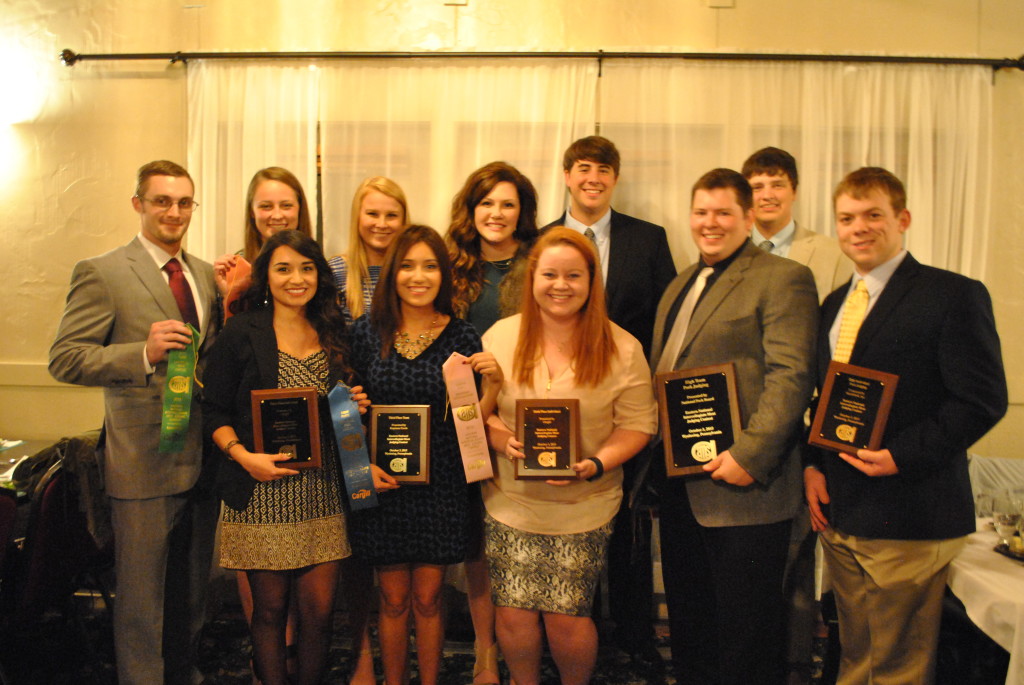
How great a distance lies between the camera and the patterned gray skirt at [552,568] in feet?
7.77

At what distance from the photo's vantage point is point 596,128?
12.8 ft

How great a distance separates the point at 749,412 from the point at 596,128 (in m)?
2.19

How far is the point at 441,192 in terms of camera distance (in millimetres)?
3980

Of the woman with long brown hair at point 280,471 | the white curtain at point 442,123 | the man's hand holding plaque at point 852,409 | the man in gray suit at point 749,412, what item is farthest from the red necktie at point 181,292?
the man's hand holding plaque at point 852,409

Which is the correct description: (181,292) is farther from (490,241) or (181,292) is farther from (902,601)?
(902,601)

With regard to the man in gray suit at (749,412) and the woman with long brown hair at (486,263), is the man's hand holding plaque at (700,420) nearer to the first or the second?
the man in gray suit at (749,412)

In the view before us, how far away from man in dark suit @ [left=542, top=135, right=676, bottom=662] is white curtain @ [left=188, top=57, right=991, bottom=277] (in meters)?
0.82

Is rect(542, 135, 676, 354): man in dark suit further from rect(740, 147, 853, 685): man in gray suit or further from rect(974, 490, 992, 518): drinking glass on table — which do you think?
rect(974, 490, 992, 518): drinking glass on table

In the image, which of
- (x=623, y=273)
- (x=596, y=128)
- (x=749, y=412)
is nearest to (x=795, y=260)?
(x=623, y=273)

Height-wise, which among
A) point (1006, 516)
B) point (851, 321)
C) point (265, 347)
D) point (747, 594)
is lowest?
point (747, 594)

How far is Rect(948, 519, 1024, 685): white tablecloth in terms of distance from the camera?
6.20 ft

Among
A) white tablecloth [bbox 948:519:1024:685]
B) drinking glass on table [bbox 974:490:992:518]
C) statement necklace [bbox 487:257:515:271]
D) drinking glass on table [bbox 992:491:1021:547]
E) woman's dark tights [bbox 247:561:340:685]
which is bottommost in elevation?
woman's dark tights [bbox 247:561:340:685]

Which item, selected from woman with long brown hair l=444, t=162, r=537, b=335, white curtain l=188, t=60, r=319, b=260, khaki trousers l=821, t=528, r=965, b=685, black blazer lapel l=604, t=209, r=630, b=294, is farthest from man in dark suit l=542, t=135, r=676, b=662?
white curtain l=188, t=60, r=319, b=260

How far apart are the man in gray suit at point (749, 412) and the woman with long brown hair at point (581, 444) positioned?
253 mm
